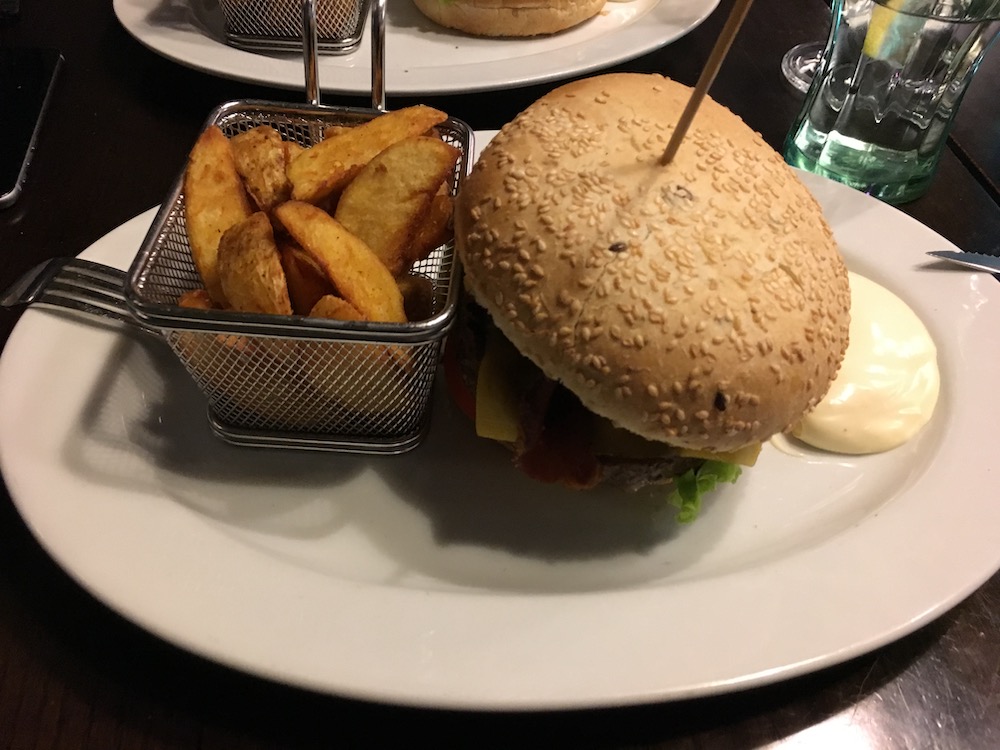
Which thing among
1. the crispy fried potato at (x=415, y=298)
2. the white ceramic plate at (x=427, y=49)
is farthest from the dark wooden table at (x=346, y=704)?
the white ceramic plate at (x=427, y=49)

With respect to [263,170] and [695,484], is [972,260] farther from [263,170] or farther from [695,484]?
[263,170]

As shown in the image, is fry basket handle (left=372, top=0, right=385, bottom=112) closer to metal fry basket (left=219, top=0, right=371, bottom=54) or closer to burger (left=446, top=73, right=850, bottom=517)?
burger (left=446, top=73, right=850, bottom=517)

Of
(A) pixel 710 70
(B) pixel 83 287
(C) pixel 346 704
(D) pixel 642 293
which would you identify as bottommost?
(C) pixel 346 704

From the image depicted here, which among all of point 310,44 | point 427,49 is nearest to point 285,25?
point 427,49

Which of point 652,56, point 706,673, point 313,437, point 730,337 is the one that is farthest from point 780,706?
point 652,56

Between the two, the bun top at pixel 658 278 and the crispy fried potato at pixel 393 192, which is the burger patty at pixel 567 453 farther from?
the crispy fried potato at pixel 393 192

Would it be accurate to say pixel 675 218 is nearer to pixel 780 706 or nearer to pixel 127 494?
pixel 780 706
